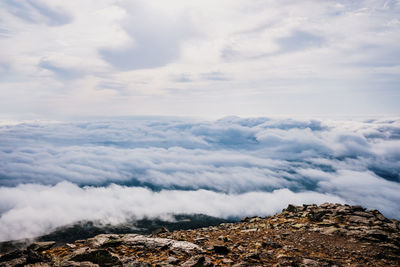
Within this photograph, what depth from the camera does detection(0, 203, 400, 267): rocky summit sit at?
30.7 feet

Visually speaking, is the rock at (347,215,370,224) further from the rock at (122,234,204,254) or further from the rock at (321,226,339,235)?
the rock at (122,234,204,254)

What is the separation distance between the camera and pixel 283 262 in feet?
30.9

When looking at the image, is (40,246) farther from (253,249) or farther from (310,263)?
(310,263)

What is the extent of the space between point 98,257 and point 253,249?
7.91m

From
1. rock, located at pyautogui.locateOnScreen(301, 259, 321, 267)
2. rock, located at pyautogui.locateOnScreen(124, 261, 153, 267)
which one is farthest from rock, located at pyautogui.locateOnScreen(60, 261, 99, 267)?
rock, located at pyautogui.locateOnScreen(301, 259, 321, 267)

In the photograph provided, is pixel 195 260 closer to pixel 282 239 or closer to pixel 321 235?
pixel 282 239

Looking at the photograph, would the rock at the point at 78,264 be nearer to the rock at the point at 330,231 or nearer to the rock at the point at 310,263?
the rock at the point at 310,263

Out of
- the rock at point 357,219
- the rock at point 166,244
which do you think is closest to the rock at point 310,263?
the rock at point 166,244

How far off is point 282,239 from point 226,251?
174 inches

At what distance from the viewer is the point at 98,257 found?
9375mm

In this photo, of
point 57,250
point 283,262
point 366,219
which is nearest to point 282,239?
point 283,262

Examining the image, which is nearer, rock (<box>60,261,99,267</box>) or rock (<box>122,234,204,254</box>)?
rock (<box>60,261,99,267</box>)

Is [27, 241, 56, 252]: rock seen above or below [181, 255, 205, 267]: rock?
below

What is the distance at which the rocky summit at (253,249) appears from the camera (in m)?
9.35
